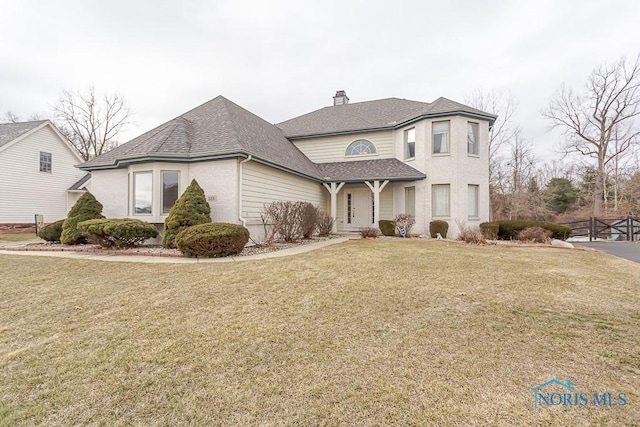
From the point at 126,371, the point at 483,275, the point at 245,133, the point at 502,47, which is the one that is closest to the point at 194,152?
the point at 245,133

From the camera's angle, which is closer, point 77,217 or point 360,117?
point 77,217

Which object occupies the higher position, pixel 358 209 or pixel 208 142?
pixel 208 142

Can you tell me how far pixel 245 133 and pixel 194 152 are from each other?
8.01 feet

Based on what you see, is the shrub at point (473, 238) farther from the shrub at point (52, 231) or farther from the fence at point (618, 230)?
the shrub at point (52, 231)

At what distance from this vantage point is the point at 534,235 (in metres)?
11.3

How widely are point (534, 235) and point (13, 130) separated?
2884 cm

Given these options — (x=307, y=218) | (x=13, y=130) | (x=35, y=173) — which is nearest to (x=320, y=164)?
(x=307, y=218)

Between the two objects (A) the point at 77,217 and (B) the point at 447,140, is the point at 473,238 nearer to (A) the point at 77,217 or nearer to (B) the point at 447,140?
(B) the point at 447,140

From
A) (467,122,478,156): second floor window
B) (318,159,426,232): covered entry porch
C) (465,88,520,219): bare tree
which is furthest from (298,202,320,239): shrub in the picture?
(465,88,520,219): bare tree

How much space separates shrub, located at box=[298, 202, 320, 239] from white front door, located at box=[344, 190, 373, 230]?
451cm

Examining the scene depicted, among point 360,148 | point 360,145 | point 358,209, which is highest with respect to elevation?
point 360,145

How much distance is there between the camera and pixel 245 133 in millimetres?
11758

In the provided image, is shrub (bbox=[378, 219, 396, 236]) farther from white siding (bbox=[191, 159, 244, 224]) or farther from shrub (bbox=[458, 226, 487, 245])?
white siding (bbox=[191, 159, 244, 224])

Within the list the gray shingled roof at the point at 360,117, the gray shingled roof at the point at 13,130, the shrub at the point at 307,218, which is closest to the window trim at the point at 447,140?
the gray shingled roof at the point at 360,117
